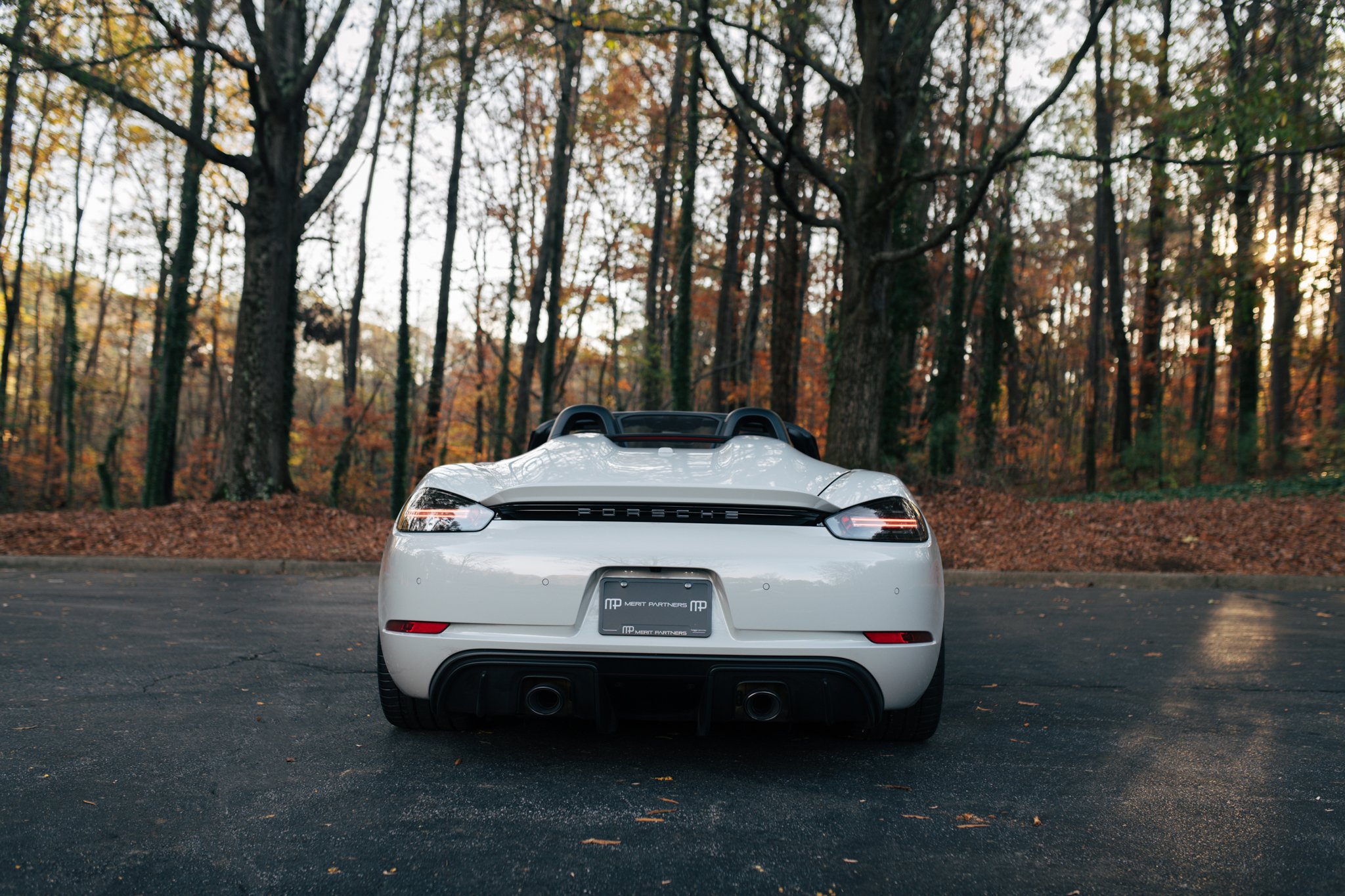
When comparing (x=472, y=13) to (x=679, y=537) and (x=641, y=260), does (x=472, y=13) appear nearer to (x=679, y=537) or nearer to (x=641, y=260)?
(x=679, y=537)

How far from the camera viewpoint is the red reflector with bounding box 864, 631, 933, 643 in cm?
300

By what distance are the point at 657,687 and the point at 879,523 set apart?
2.88 ft

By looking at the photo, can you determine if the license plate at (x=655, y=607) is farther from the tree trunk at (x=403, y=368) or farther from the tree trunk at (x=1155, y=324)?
the tree trunk at (x=403, y=368)

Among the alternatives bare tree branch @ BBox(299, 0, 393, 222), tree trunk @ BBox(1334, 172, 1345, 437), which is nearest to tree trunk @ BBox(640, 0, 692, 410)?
bare tree branch @ BBox(299, 0, 393, 222)

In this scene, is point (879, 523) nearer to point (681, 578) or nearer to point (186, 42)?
point (681, 578)

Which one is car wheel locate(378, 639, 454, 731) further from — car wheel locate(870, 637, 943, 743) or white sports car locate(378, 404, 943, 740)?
car wheel locate(870, 637, 943, 743)

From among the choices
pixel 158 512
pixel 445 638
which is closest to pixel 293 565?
pixel 158 512

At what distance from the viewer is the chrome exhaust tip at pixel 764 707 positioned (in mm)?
2965

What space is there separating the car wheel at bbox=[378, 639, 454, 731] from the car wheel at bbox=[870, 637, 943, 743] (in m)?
1.62

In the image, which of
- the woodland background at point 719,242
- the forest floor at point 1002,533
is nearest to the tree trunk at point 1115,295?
the woodland background at point 719,242

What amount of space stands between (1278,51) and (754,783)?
592 inches

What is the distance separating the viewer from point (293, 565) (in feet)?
34.6

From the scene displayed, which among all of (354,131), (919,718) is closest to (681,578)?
(919,718)

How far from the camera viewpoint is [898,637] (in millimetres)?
3037
